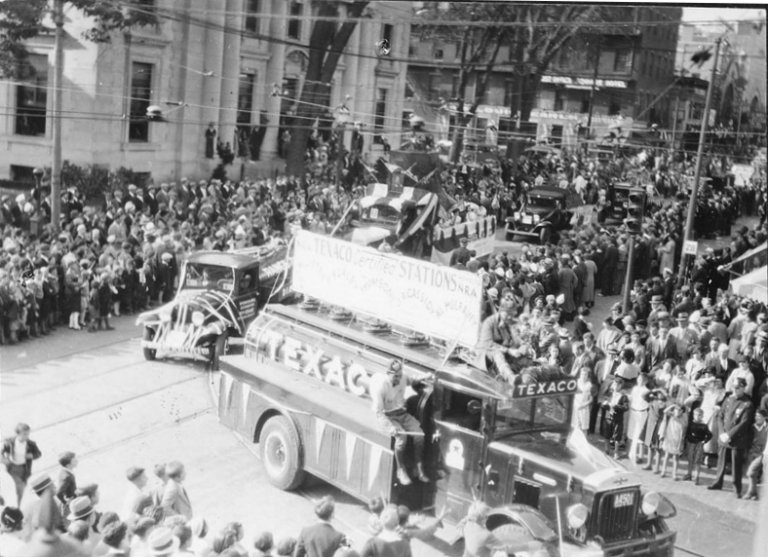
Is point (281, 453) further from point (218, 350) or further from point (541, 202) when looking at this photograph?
point (541, 202)

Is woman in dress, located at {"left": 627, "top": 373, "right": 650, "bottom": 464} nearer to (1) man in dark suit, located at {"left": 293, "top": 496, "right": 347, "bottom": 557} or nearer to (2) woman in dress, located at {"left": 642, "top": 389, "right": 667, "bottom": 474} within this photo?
(2) woman in dress, located at {"left": 642, "top": 389, "right": 667, "bottom": 474}

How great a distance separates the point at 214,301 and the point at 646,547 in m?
2.60

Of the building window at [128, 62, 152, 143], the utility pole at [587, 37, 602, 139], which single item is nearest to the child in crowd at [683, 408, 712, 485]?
the utility pole at [587, 37, 602, 139]

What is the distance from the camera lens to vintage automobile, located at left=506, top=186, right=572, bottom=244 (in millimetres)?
4352

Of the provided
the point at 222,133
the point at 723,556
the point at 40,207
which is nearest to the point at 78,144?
the point at 40,207

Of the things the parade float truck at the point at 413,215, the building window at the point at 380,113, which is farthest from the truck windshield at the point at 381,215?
the building window at the point at 380,113

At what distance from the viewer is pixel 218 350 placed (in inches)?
202

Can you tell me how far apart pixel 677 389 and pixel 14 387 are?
3.65 metres

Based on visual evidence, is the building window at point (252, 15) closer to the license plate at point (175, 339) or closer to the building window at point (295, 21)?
the building window at point (295, 21)

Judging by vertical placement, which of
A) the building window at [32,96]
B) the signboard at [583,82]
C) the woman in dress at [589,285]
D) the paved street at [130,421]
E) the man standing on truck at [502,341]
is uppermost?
the signboard at [583,82]

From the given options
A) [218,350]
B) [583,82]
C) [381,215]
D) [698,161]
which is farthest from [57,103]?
[698,161]

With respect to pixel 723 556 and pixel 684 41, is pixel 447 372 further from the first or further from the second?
pixel 684 41

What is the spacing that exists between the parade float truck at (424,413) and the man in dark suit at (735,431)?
289 millimetres

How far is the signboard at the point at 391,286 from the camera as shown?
169 inches
